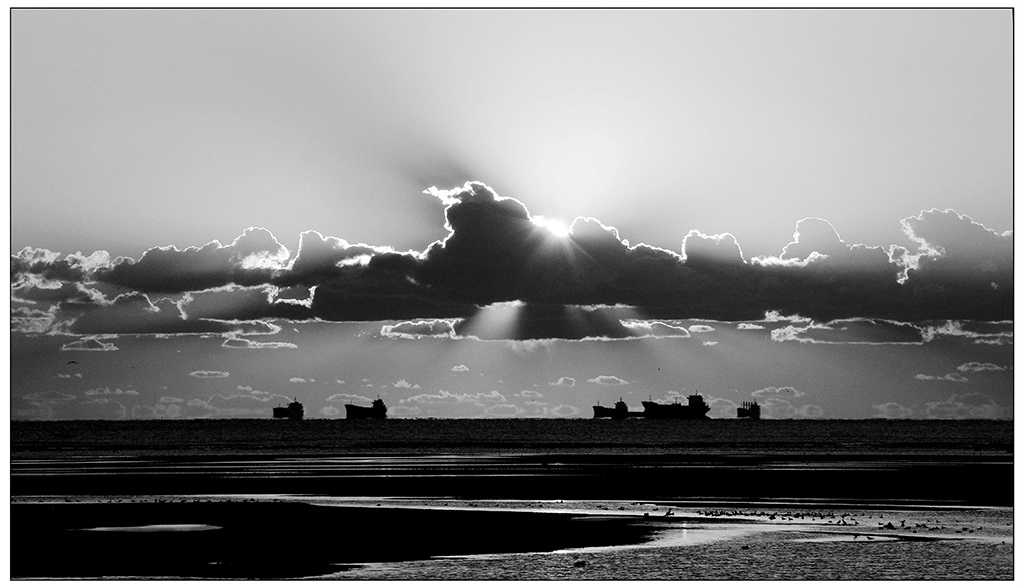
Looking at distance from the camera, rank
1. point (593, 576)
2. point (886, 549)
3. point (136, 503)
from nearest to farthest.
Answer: point (593, 576) → point (886, 549) → point (136, 503)

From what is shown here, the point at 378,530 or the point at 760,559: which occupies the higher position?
the point at 378,530

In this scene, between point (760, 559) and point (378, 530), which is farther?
point (378, 530)

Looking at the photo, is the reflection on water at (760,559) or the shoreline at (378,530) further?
the shoreline at (378,530)

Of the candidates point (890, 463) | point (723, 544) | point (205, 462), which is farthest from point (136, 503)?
point (890, 463)

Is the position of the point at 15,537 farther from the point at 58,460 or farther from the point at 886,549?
the point at 58,460

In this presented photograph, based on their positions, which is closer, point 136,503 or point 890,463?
point 136,503

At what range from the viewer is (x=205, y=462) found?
319 ft

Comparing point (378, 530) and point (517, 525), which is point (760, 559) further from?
point (378, 530)

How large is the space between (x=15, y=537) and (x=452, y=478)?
3337cm

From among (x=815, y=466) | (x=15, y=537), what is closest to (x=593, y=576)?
(x=15, y=537)

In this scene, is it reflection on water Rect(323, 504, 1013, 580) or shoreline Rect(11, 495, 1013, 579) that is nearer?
reflection on water Rect(323, 504, 1013, 580)

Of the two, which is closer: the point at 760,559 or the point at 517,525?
the point at 760,559

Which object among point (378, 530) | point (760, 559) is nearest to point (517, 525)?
point (378, 530)

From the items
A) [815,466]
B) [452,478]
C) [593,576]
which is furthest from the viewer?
[815,466]
